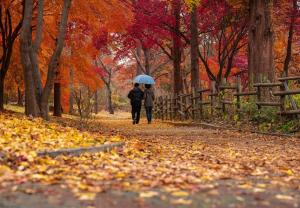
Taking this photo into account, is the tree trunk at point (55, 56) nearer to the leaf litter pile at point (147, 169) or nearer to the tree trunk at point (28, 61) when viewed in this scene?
the tree trunk at point (28, 61)

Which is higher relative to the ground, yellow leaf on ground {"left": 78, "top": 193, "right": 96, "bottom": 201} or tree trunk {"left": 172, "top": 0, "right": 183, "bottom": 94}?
tree trunk {"left": 172, "top": 0, "right": 183, "bottom": 94}

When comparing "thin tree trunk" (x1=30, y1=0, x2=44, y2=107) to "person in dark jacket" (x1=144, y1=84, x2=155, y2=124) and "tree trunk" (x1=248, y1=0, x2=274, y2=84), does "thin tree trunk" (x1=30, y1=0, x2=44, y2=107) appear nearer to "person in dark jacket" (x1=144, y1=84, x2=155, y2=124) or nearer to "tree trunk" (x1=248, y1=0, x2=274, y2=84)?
"tree trunk" (x1=248, y1=0, x2=274, y2=84)

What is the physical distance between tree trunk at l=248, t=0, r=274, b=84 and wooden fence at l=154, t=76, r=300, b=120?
59 centimetres

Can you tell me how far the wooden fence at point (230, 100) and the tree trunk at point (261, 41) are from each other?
59cm

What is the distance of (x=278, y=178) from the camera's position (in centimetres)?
587

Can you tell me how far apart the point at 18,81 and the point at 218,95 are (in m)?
9.76

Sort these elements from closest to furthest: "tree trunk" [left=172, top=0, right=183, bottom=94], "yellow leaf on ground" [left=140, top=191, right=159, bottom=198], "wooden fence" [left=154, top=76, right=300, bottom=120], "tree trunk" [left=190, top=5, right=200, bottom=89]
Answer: "yellow leaf on ground" [left=140, top=191, right=159, bottom=198], "wooden fence" [left=154, top=76, right=300, bottom=120], "tree trunk" [left=190, top=5, right=200, bottom=89], "tree trunk" [left=172, top=0, right=183, bottom=94]

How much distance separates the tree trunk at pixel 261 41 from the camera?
623 inches

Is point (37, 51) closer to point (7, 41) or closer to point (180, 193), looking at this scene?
point (7, 41)

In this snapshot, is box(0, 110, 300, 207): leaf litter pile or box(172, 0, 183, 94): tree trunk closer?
box(0, 110, 300, 207): leaf litter pile

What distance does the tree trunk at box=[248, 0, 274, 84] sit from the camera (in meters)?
15.8

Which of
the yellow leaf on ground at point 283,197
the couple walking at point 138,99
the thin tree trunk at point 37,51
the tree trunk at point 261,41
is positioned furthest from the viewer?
the couple walking at point 138,99

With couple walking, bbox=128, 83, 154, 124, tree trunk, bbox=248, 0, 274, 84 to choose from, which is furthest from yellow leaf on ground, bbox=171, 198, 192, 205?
couple walking, bbox=128, 83, 154, 124

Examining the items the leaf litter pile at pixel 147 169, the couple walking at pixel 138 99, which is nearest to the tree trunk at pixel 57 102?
the couple walking at pixel 138 99
